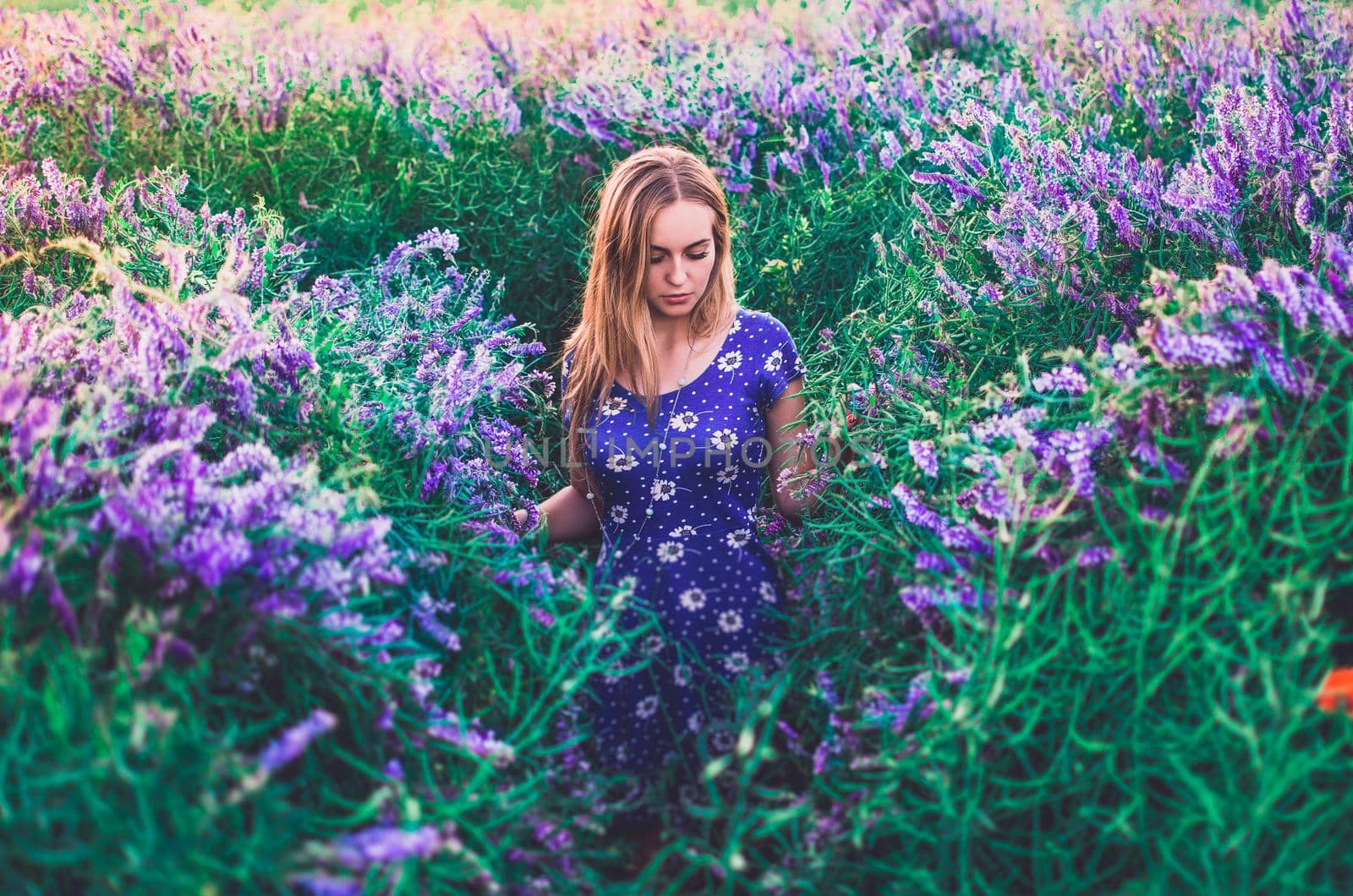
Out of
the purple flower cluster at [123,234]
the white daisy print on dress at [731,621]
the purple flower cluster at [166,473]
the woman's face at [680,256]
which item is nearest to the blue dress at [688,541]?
the white daisy print on dress at [731,621]

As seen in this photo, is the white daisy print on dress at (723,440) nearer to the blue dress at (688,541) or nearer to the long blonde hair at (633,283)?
the blue dress at (688,541)

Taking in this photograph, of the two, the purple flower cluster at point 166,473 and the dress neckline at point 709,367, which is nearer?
the purple flower cluster at point 166,473

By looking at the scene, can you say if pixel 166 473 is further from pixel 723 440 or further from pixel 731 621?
pixel 723 440

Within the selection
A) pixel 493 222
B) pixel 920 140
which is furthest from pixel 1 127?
pixel 920 140

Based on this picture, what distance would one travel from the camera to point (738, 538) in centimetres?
222

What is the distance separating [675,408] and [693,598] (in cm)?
55

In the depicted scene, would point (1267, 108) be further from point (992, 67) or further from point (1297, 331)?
point (992, 67)

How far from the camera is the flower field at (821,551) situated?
49.8 inches

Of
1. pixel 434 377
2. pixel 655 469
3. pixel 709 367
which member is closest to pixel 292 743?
pixel 434 377

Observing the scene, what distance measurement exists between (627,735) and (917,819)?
639 mm

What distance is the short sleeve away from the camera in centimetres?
240

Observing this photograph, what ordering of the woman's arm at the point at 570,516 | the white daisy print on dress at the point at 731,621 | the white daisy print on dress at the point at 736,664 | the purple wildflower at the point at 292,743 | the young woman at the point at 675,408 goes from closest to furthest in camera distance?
the purple wildflower at the point at 292,743 < the white daisy print on dress at the point at 736,664 < the white daisy print on dress at the point at 731,621 < the young woman at the point at 675,408 < the woman's arm at the point at 570,516

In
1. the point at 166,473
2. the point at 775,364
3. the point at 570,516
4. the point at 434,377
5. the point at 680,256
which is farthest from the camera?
the point at 570,516

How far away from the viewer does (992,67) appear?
3469 mm
